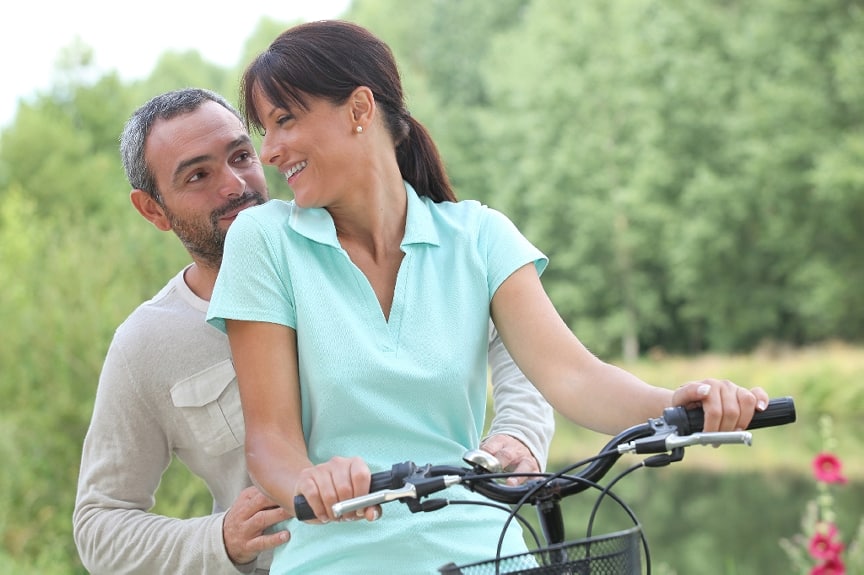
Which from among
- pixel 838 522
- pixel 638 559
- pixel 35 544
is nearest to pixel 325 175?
pixel 638 559

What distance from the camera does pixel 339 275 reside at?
2.31 meters

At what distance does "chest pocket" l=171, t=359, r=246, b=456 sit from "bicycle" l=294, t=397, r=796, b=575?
964mm

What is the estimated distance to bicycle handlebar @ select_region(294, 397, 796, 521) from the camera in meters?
1.81

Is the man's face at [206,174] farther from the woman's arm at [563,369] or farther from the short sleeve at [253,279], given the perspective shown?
the woman's arm at [563,369]

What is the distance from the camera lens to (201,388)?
2865 millimetres

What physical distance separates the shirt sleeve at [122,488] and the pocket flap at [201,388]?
0.09 m

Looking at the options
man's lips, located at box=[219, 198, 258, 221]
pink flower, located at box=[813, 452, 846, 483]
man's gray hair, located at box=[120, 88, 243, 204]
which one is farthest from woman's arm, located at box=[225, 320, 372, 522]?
pink flower, located at box=[813, 452, 846, 483]

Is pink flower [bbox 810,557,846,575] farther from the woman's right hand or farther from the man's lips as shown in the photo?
the woman's right hand

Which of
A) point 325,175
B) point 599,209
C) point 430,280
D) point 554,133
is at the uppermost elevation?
point 554,133

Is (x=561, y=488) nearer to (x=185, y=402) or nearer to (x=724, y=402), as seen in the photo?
(x=724, y=402)

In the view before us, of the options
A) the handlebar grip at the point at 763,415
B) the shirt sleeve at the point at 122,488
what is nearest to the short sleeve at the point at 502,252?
the handlebar grip at the point at 763,415

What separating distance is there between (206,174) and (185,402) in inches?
22.4

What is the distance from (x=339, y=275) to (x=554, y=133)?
29.8 m

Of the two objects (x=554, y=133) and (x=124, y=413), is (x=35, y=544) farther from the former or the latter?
(x=554, y=133)
